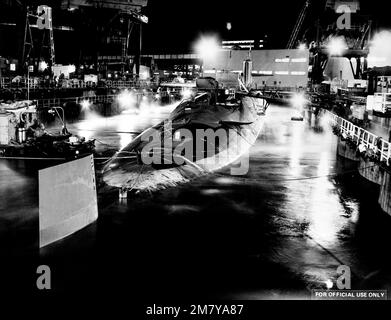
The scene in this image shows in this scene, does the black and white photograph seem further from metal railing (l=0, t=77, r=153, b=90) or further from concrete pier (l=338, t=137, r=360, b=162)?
metal railing (l=0, t=77, r=153, b=90)

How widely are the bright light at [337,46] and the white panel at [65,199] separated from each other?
243ft

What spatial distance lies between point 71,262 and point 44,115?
30254 millimetres

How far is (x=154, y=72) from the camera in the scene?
149375 mm

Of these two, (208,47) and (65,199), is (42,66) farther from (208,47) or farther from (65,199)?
(65,199)

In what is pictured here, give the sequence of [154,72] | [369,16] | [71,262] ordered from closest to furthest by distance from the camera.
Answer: [71,262] → [369,16] → [154,72]

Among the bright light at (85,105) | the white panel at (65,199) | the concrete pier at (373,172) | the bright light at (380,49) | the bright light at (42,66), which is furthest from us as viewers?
the bright light at (42,66)

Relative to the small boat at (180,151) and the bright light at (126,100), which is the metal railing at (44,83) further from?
the small boat at (180,151)

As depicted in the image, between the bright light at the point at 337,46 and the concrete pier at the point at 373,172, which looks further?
the bright light at the point at 337,46

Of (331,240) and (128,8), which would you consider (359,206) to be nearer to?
(331,240)

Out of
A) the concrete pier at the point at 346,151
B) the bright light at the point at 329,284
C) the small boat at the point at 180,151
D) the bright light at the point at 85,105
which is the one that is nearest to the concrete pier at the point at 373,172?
the concrete pier at the point at 346,151

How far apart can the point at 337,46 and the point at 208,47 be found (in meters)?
37.1

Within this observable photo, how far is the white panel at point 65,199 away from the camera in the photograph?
35.6 ft

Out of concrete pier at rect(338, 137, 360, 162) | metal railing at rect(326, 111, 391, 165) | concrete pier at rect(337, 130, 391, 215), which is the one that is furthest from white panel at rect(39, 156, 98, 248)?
concrete pier at rect(338, 137, 360, 162)
